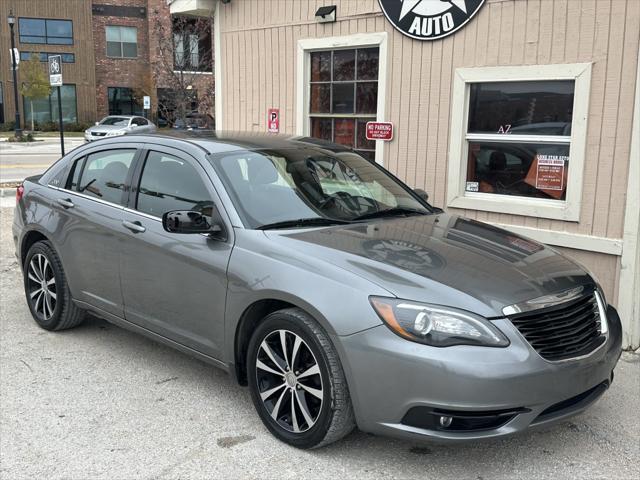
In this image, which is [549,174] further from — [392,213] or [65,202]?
[65,202]

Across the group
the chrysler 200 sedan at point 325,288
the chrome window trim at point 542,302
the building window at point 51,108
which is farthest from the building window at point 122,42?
the chrome window trim at point 542,302

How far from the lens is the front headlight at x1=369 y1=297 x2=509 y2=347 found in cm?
304

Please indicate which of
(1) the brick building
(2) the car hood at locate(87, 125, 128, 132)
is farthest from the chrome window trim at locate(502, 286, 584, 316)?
(1) the brick building

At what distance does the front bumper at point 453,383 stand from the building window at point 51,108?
4389 cm

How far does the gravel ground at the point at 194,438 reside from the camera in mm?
3369

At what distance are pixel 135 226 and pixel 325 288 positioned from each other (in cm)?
169

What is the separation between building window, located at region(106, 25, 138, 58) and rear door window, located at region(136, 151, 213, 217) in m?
42.6

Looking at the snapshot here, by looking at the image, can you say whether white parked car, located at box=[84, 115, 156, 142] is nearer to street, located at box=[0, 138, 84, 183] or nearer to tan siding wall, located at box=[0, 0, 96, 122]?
street, located at box=[0, 138, 84, 183]

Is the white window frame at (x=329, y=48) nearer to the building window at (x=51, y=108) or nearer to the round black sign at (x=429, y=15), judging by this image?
the round black sign at (x=429, y=15)

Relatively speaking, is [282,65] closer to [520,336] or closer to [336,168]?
[336,168]

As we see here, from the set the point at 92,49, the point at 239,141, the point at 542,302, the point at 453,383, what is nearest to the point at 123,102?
the point at 92,49

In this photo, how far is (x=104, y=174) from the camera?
16.3 feet

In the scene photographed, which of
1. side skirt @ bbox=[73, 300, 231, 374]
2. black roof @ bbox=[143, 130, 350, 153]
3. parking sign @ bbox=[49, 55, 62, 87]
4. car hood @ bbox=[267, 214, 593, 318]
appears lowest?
side skirt @ bbox=[73, 300, 231, 374]

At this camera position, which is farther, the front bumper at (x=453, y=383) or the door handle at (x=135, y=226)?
the door handle at (x=135, y=226)
